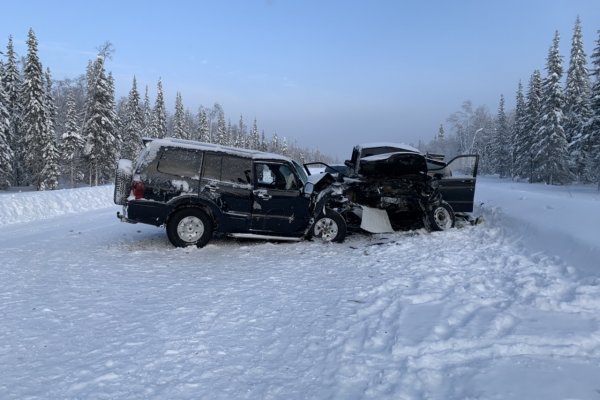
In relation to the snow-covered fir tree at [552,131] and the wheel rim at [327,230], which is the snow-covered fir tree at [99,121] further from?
the snow-covered fir tree at [552,131]

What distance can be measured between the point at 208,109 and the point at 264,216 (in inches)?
4432

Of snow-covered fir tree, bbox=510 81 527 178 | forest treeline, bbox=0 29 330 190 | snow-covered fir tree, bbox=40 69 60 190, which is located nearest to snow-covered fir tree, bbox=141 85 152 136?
forest treeline, bbox=0 29 330 190

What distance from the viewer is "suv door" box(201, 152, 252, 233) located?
338 inches

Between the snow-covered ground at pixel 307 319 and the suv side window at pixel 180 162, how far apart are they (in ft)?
5.06

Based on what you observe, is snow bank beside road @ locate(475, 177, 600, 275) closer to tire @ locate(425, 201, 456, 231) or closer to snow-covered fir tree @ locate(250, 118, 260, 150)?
tire @ locate(425, 201, 456, 231)

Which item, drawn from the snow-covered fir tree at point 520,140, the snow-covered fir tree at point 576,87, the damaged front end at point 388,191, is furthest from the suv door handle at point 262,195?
the snow-covered fir tree at point 520,140

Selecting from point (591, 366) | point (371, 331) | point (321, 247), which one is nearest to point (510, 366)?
point (591, 366)

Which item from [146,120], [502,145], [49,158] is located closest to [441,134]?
[502,145]

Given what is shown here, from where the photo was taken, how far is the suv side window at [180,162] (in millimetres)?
8461

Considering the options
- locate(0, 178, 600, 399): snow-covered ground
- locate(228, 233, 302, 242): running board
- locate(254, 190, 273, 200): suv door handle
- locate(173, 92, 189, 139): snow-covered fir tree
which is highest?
locate(173, 92, 189, 139): snow-covered fir tree

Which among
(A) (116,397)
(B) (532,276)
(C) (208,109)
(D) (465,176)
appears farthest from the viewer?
(C) (208,109)

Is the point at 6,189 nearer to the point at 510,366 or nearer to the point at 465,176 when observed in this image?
the point at 465,176

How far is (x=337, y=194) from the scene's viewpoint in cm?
973

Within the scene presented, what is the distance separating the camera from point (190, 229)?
854cm
